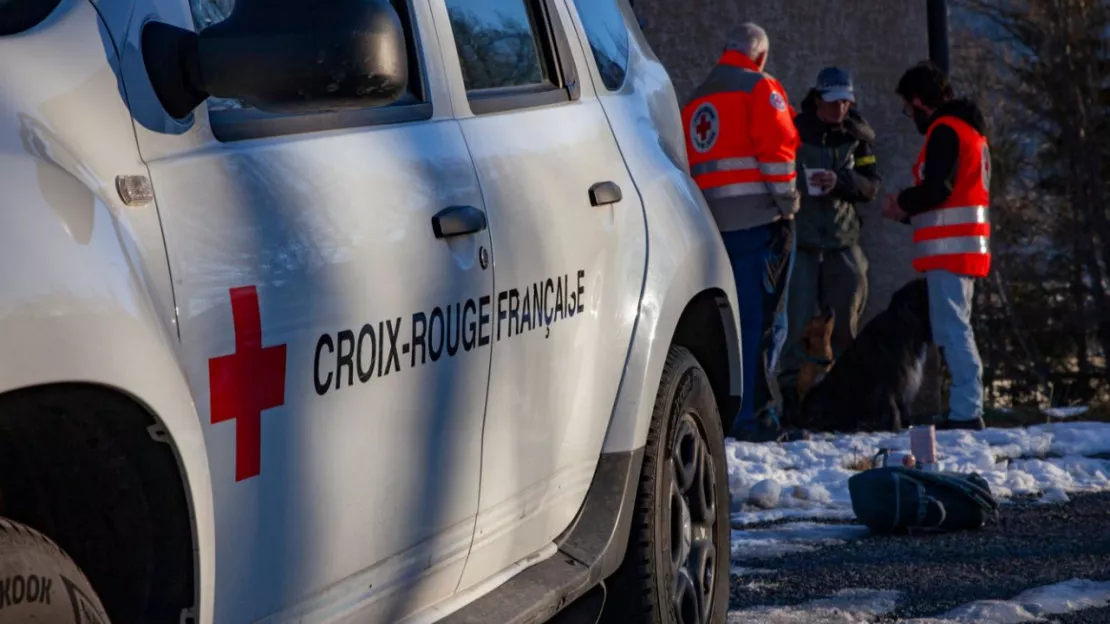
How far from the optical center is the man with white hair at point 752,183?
983cm

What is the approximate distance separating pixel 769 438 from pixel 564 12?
18.6 feet

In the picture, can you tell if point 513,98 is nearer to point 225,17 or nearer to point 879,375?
point 225,17

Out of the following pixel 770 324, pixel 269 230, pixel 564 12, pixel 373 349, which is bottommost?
pixel 770 324

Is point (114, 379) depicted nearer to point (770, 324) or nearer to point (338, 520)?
point (338, 520)

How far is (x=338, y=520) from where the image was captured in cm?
293

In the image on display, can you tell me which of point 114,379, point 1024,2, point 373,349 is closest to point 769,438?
point 373,349

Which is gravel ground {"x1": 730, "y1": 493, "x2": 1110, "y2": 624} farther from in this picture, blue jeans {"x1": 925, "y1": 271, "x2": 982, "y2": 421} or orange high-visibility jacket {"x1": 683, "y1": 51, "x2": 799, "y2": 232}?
blue jeans {"x1": 925, "y1": 271, "x2": 982, "y2": 421}

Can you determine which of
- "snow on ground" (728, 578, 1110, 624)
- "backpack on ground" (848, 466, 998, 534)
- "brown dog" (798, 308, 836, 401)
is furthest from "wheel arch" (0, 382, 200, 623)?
"brown dog" (798, 308, 836, 401)

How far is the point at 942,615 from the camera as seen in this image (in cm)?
541

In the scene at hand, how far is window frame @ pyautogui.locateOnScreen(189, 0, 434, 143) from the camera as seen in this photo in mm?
2857

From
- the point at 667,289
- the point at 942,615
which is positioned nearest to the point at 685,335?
the point at 667,289

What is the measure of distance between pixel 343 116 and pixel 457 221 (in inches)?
12.0

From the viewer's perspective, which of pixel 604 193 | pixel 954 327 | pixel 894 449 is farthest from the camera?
pixel 954 327

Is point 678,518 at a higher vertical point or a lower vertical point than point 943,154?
lower
